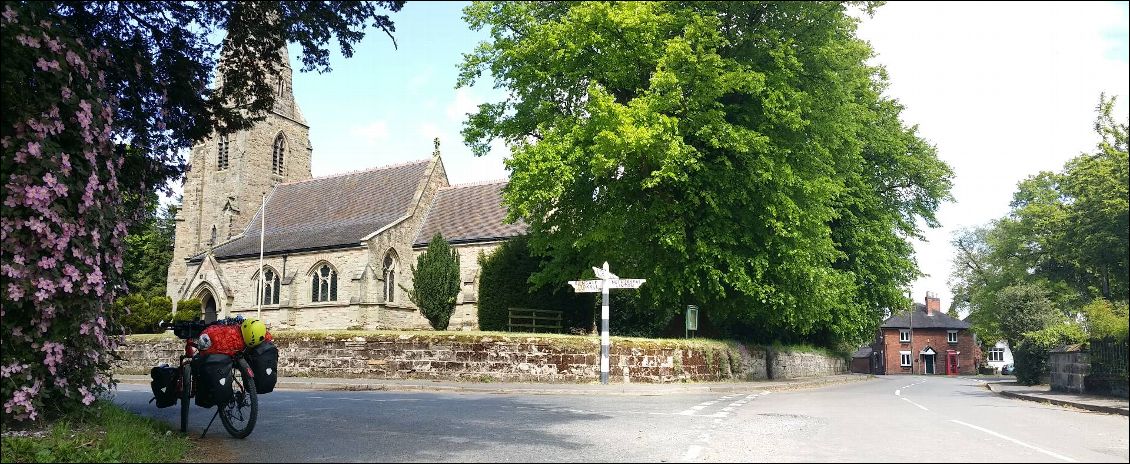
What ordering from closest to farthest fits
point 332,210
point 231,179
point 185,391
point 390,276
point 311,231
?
point 185,391 < point 390,276 < point 311,231 < point 332,210 < point 231,179

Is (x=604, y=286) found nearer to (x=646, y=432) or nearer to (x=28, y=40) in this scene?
(x=646, y=432)

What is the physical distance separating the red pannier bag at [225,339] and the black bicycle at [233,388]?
0.09 metres

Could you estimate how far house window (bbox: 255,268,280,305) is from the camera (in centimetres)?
4394

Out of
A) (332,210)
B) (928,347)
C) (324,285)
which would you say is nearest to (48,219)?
(324,285)

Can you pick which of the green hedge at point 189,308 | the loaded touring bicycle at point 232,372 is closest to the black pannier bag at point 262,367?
the loaded touring bicycle at point 232,372

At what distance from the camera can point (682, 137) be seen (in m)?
20.9

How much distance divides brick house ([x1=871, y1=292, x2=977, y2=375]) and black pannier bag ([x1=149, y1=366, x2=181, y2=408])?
82.9 meters

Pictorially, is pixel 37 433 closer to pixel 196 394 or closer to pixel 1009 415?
pixel 196 394

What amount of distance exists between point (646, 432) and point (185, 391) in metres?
5.34

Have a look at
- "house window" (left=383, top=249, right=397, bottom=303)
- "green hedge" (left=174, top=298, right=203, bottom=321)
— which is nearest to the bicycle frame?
"house window" (left=383, top=249, right=397, bottom=303)

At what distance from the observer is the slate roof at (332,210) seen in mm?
43375

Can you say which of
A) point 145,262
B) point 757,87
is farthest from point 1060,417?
point 145,262

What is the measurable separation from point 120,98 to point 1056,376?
834 inches

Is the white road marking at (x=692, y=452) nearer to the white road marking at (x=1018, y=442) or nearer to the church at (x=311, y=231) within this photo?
the white road marking at (x=1018, y=442)
